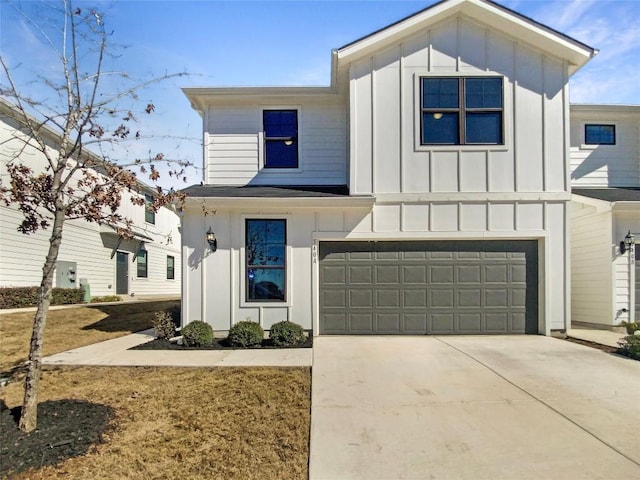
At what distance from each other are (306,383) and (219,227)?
451 cm

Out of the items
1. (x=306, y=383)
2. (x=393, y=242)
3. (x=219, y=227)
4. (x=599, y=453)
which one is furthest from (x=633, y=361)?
(x=219, y=227)

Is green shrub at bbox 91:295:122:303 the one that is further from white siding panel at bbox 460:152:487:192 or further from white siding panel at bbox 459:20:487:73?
white siding panel at bbox 459:20:487:73

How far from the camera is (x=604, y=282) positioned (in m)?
9.30

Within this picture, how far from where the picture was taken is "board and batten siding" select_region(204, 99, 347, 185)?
9.77 metres

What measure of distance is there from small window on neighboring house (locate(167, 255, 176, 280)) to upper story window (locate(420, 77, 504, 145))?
21270 millimetres

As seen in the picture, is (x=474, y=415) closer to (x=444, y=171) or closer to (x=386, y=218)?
(x=386, y=218)

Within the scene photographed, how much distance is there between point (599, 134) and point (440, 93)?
619cm

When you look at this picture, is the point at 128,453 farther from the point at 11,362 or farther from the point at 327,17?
the point at 327,17

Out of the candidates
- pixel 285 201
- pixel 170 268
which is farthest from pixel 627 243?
pixel 170 268

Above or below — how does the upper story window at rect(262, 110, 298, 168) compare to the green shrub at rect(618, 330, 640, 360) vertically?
above

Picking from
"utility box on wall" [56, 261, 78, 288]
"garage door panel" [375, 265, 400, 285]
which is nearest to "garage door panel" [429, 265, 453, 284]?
"garage door panel" [375, 265, 400, 285]

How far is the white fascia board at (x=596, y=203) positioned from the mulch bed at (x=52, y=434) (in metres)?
10.7

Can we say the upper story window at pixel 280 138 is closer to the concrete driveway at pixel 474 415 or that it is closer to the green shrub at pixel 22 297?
the concrete driveway at pixel 474 415

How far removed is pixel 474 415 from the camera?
4.14 metres
